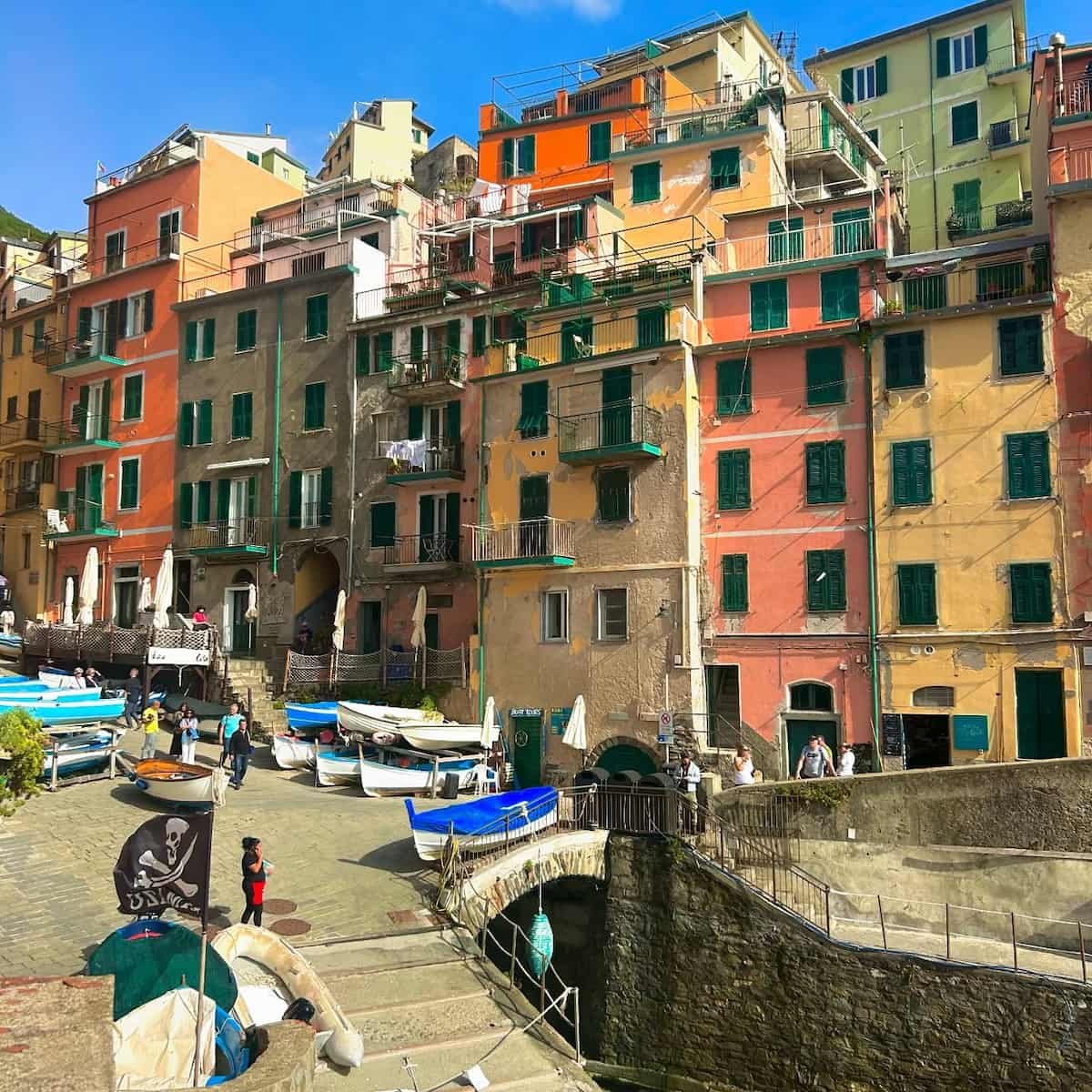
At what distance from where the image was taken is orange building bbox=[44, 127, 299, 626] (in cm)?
4231

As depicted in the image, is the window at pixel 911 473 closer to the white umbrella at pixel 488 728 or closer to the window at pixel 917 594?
the window at pixel 917 594

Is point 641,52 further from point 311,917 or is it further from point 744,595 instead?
point 311,917

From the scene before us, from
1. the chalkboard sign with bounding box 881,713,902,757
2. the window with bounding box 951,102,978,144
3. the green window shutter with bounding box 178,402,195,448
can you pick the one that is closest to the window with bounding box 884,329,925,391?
the chalkboard sign with bounding box 881,713,902,757

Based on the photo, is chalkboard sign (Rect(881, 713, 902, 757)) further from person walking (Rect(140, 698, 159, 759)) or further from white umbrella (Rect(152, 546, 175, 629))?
white umbrella (Rect(152, 546, 175, 629))

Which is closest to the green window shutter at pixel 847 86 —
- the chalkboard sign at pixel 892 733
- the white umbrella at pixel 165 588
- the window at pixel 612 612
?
the window at pixel 612 612

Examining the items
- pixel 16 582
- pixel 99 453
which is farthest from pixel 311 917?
pixel 16 582

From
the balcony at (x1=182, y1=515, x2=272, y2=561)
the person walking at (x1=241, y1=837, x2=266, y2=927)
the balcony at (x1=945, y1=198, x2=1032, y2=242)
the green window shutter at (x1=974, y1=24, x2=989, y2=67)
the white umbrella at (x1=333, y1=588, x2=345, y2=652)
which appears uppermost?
the green window shutter at (x1=974, y1=24, x2=989, y2=67)

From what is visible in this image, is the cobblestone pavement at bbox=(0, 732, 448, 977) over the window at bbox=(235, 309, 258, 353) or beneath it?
beneath

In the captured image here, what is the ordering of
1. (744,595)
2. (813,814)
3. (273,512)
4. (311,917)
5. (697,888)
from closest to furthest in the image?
(311,917) < (697,888) < (813,814) < (744,595) < (273,512)

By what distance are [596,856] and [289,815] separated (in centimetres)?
699

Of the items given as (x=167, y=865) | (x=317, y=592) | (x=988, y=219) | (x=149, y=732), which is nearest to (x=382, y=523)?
(x=317, y=592)

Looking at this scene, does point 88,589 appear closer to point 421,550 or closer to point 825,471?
point 421,550

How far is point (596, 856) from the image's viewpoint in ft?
69.1

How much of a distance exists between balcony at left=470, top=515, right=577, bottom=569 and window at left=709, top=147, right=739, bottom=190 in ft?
43.3
